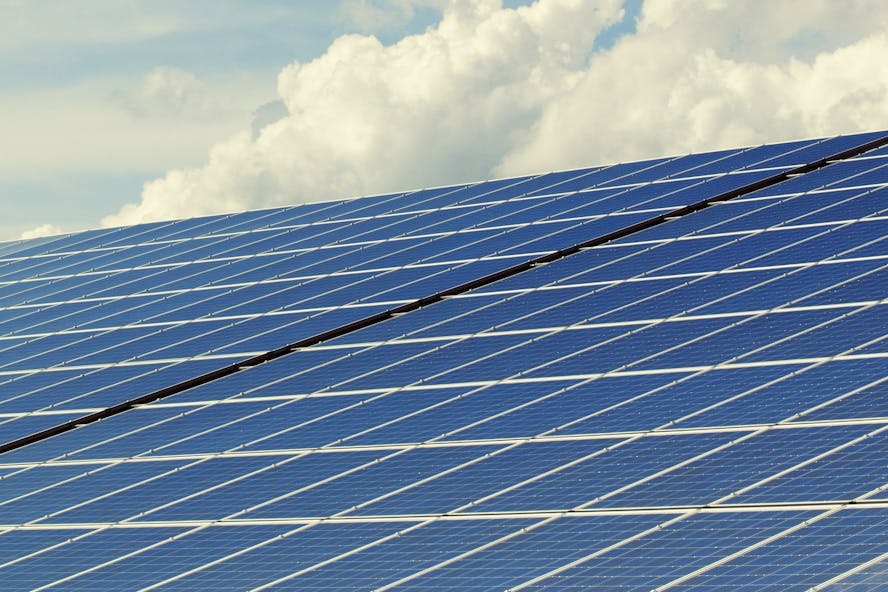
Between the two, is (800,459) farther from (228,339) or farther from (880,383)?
(228,339)

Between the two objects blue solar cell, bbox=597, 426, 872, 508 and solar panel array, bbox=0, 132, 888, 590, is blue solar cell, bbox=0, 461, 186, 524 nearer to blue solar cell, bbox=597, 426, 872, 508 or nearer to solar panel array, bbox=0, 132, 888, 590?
solar panel array, bbox=0, 132, 888, 590

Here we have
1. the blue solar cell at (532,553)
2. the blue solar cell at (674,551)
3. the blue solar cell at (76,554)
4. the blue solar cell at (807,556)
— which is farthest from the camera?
the blue solar cell at (76,554)

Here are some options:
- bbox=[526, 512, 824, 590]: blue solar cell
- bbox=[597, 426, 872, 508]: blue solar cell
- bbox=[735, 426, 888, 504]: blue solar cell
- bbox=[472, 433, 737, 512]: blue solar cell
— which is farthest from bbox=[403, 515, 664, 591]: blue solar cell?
bbox=[735, 426, 888, 504]: blue solar cell

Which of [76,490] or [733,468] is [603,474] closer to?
[733,468]

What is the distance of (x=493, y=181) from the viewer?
45625mm

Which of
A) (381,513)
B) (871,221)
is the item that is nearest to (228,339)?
(381,513)

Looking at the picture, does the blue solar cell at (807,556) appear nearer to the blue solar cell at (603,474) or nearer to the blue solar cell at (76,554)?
the blue solar cell at (603,474)

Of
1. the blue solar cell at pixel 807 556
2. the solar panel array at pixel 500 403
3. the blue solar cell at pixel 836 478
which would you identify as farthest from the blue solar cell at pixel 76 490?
the blue solar cell at pixel 807 556

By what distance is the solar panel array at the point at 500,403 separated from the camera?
1822 cm

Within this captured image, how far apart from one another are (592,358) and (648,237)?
8472 mm

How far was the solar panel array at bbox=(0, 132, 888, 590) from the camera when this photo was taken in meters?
18.2

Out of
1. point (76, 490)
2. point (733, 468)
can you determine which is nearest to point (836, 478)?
point (733, 468)

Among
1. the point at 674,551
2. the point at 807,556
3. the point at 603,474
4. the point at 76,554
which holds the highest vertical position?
the point at 76,554

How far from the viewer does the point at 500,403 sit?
23797 millimetres
